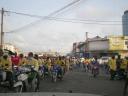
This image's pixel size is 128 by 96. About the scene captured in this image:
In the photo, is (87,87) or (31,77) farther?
(87,87)

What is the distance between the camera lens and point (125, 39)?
7150 cm

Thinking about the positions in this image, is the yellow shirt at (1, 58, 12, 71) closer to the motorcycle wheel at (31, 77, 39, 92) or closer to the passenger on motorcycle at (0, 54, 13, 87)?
the passenger on motorcycle at (0, 54, 13, 87)

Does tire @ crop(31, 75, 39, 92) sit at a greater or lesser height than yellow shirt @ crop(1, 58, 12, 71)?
lesser

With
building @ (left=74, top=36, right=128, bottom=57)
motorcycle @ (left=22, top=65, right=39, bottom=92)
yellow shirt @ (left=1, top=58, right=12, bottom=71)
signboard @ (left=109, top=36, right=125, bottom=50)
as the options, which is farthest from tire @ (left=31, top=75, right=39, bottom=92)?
signboard @ (left=109, top=36, right=125, bottom=50)

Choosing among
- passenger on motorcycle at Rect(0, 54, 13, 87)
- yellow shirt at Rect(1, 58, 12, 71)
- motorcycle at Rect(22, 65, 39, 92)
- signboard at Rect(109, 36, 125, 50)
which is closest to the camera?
motorcycle at Rect(22, 65, 39, 92)

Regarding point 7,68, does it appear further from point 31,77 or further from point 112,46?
point 112,46

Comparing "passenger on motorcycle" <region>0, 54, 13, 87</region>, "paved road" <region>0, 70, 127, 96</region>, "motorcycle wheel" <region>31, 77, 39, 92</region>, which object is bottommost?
"paved road" <region>0, 70, 127, 96</region>

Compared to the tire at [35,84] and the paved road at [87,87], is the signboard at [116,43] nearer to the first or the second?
the paved road at [87,87]

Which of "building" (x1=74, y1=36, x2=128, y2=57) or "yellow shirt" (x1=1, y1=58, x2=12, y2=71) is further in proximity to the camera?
"building" (x1=74, y1=36, x2=128, y2=57)

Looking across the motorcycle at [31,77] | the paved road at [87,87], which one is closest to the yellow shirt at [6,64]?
the motorcycle at [31,77]

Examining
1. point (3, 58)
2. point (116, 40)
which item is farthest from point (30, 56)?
point (116, 40)

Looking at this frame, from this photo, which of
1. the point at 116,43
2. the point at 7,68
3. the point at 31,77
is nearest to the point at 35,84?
the point at 31,77

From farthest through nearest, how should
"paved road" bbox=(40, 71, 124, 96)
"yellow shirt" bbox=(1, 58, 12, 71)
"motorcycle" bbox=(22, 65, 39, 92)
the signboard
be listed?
the signboard → "paved road" bbox=(40, 71, 124, 96) → "yellow shirt" bbox=(1, 58, 12, 71) → "motorcycle" bbox=(22, 65, 39, 92)

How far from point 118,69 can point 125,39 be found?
1938 inches
